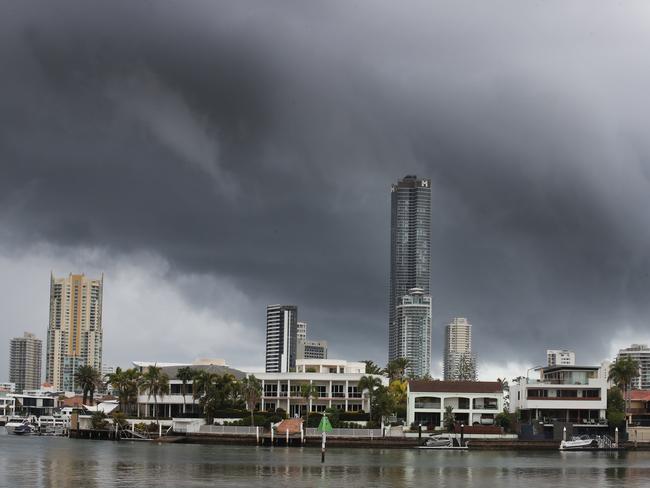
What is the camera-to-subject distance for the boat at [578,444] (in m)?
167

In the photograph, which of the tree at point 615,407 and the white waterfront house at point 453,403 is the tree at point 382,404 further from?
the tree at point 615,407

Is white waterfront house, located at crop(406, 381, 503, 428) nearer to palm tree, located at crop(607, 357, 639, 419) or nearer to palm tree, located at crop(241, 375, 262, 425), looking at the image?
palm tree, located at crop(607, 357, 639, 419)

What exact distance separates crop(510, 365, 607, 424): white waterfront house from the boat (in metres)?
6.61

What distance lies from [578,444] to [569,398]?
12.8 meters

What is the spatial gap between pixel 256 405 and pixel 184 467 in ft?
298

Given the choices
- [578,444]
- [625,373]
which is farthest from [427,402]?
[625,373]

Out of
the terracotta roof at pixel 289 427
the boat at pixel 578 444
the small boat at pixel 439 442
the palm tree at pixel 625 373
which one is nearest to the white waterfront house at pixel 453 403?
the small boat at pixel 439 442

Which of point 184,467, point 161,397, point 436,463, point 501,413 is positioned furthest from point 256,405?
point 184,467

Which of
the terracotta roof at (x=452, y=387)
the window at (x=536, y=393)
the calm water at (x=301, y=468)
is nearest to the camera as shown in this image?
the calm water at (x=301, y=468)

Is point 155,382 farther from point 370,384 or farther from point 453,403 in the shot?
point 453,403

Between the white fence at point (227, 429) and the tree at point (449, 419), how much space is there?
33.1 meters

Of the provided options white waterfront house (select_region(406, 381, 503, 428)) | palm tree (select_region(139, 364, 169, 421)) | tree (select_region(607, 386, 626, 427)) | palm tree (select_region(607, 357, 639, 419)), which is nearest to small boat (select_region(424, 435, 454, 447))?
white waterfront house (select_region(406, 381, 503, 428))

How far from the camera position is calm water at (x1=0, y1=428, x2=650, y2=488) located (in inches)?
3679

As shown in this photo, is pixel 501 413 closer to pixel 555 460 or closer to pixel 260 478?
pixel 555 460
